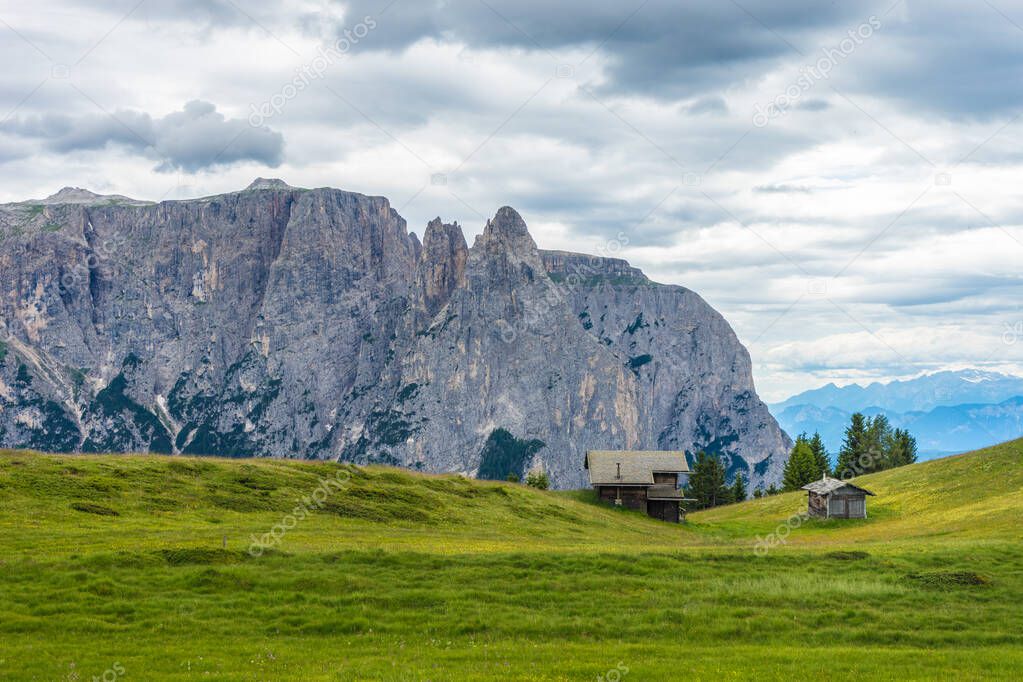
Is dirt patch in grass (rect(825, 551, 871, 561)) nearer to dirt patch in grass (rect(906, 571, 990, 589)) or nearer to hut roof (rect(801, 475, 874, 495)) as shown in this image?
dirt patch in grass (rect(906, 571, 990, 589))

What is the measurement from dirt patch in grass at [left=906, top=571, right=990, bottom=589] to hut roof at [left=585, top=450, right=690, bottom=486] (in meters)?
56.4

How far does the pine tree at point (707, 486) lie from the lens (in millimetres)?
149625

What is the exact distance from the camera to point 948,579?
1420 inches

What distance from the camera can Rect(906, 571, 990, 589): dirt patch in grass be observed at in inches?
1400

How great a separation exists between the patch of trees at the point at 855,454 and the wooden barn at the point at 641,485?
4725 centimetres

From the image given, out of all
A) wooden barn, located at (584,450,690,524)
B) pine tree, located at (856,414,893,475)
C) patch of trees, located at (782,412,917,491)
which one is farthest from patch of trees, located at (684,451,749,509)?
wooden barn, located at (584,450,690,524)

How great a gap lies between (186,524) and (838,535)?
5433 cm

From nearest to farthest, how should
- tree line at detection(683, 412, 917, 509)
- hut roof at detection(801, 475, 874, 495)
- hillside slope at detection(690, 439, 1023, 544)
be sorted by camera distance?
1. hillside slope at detection(690, 439, 1023, 544)
2. hut roof at detection(801, 475, 874, 495)
3. tree line at detection(683, 412, 917, 509)

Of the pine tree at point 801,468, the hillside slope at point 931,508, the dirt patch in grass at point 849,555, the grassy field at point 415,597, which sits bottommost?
the grassy field at point 415,597

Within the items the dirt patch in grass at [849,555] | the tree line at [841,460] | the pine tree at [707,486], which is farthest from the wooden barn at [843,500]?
the pine tree at [707,486]

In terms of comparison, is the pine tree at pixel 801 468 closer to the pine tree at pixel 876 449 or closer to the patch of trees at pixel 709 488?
the pine tree at pixel 876 449

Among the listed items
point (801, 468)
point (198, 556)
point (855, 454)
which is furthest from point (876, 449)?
point (198, 556)

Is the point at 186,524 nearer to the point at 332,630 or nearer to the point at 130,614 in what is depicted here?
the point at 130,614

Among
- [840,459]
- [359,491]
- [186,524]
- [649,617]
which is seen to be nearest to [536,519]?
[359,491]
